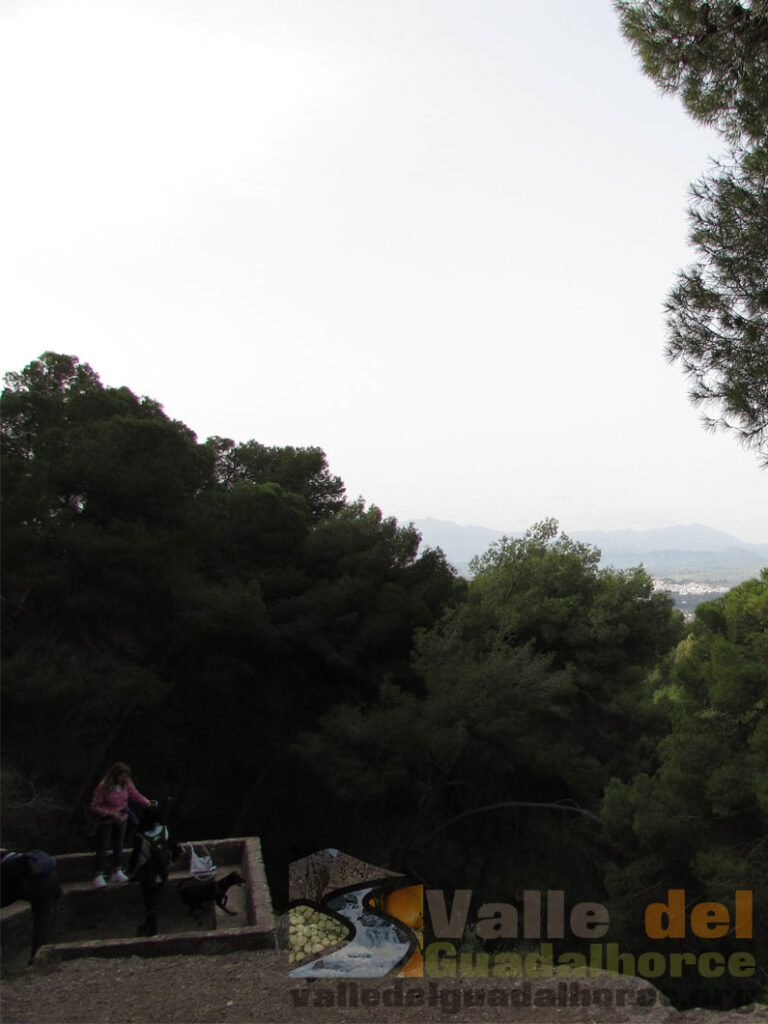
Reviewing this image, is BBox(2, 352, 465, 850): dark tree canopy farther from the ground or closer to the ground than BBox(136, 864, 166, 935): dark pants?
farther from the ground

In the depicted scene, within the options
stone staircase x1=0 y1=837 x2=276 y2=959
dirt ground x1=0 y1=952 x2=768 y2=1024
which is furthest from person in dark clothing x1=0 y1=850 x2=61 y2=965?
dirt ground x1=0 y1=952 x2=768 y2=1024

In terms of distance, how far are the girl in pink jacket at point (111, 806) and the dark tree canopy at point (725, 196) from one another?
5.71 meters

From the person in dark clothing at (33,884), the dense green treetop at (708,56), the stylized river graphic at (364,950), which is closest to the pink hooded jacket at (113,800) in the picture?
the person in dark clothing at (33,884)

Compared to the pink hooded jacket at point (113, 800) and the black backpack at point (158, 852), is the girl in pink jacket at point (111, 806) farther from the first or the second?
the black backpack at point (158, 852)

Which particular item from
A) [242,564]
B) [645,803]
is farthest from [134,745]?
[645,803]

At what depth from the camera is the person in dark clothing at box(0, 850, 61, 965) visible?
5.94 m

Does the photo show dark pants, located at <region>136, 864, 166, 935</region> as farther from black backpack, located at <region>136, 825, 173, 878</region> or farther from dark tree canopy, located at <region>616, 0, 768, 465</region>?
dark tree canopy, located at <region>616, 0, 768, 465</region>

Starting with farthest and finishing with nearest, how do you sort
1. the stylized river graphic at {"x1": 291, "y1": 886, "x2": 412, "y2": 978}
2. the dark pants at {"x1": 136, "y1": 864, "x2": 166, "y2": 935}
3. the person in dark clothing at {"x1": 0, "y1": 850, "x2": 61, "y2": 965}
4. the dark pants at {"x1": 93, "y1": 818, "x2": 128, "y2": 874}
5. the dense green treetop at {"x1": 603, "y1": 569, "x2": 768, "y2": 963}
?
the dense green treetop at {"x1": 603, "y1": 569, "x2": 768, "y2": 963}
the dark pants at {"x1": 93, "y1": 818, "x2": 128, "y2": 874}
the dark pants at {"x1": 136, "y1": 864, "x2": 166, "y2": 935}
the person in dark clothing at {"x1": 0, "y1": 850, "x2": 61, "y2": 965}
the stylized river graphic at {"x1": 291, "y1": 886, "x2": 412, "y2": 978}

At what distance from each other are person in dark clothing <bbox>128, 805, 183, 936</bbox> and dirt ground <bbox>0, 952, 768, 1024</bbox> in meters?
1.22

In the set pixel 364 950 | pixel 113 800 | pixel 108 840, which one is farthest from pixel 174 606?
pixel 364 950

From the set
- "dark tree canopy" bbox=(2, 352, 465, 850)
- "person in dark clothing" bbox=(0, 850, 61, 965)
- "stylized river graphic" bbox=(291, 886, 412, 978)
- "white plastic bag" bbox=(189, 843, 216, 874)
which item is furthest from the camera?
"dark tree canopy" bbox=(2, 352, 465, 850)

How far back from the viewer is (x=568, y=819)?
14.3 meters

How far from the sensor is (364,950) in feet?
19.2

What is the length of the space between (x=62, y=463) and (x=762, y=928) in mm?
10859
